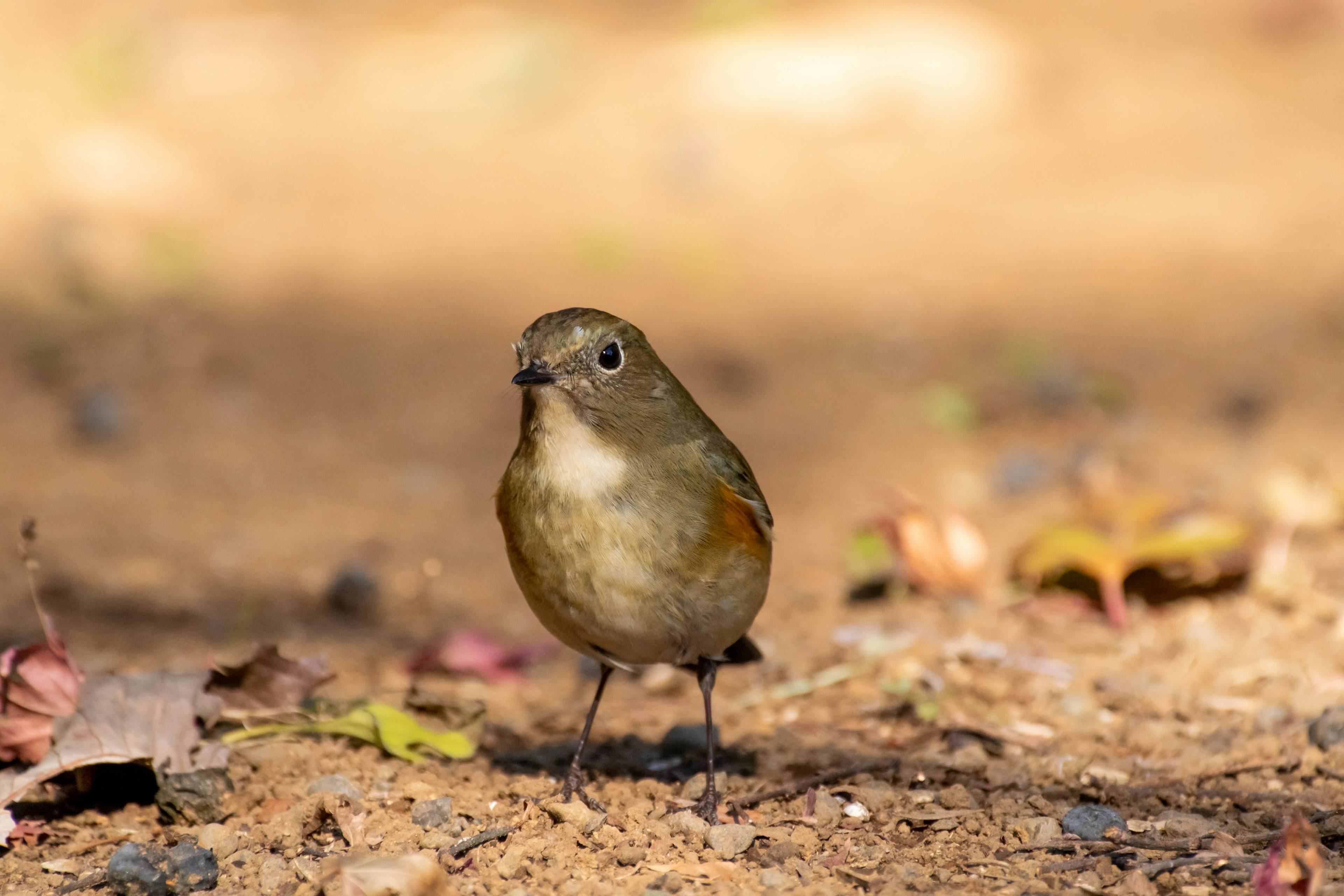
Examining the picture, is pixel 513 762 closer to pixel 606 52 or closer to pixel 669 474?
pixel 669 474

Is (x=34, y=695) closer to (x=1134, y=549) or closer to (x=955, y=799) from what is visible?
(x=955, y=799)

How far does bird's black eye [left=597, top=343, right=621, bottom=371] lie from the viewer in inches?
128

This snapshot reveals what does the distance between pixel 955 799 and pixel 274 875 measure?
4.83 feet

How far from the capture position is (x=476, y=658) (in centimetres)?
431

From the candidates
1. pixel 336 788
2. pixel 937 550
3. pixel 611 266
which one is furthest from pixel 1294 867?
pixel 611 266

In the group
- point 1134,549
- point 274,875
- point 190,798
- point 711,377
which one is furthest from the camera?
point 711,377

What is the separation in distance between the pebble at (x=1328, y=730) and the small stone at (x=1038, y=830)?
894 millimetres

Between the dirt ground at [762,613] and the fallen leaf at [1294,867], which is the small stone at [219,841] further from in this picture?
the fallen leaf at [1294,867]

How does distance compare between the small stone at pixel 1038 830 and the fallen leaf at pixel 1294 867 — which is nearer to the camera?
the fallen leaf at pixel 1294 867

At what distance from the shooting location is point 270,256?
26.7 feet

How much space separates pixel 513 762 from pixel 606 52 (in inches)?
357

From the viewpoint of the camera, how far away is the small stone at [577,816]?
297 cm

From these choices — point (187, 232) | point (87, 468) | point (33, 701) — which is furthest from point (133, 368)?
point (33, 701)

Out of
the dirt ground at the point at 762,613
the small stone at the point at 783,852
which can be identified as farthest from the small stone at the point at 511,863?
the small stone at the point at 783,852
